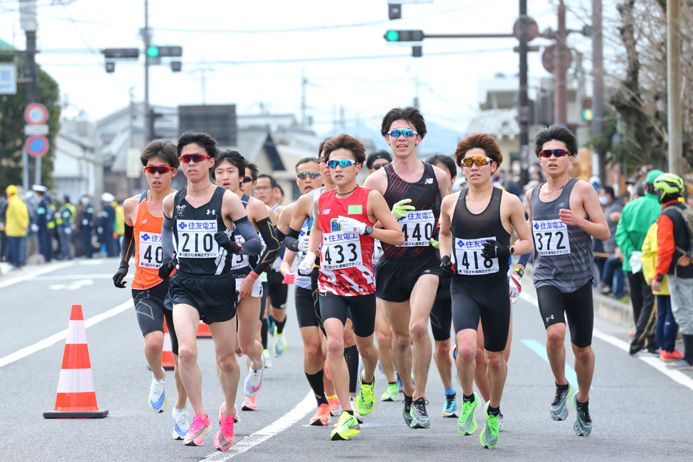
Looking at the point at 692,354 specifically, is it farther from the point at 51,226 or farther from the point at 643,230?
the point at 51,226

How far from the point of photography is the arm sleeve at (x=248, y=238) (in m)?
8.13

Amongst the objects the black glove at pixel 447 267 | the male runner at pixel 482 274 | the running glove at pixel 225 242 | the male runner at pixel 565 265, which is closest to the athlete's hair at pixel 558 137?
the male runner at pixel 565 265

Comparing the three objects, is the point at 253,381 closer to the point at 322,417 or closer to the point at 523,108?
the point at 322,417

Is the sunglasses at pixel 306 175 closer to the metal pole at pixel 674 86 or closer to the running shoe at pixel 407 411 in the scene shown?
the running shoe at pixel 407 411

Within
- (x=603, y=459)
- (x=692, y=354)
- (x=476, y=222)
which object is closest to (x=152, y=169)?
(x=476, y=222)

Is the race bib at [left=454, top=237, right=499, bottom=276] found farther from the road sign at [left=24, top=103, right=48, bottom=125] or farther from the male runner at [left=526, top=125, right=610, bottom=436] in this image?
the road sign at [left=24, top=103, right=48, bottom=125]

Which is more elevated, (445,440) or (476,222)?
(476,222)

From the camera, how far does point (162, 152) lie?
361 inches

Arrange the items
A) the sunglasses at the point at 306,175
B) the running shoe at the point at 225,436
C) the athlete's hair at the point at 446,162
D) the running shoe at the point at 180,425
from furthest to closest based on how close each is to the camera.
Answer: the sunglasses at the point at 306,175 < the athlete's hair at the point at 446,162 < the running shoe at the point at 180,425 < the running shoe at the point at 225,436

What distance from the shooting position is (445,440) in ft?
27.7

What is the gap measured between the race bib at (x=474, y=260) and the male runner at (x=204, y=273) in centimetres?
146

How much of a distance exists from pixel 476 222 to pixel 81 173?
80.4 m

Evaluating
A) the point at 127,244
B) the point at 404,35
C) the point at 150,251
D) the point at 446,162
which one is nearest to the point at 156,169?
the point at 150,251

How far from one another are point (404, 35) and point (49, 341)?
14.9m
